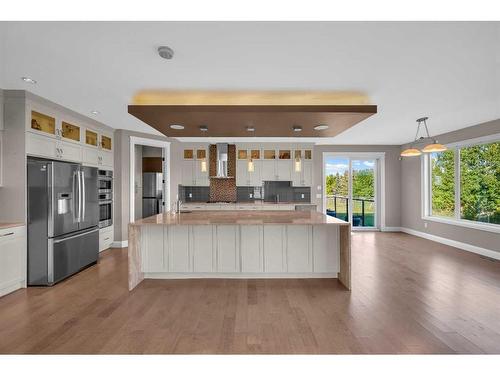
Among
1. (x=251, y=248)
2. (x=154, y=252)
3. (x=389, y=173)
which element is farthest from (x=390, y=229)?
(x=154, y=252)

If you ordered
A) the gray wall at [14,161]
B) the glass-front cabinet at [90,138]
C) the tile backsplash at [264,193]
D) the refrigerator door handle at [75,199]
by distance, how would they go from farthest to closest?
the tile backsplash at [264,193], the glass-front cabinet at [90,138], the refrigerator door handle at [75,199], the gray wall at [14,161]

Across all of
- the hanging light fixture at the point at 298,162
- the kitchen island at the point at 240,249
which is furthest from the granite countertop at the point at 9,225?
the hanging light fixture at the point at 298,162

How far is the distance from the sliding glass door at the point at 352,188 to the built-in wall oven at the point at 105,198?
5538 millimetres

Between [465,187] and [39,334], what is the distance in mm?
7291

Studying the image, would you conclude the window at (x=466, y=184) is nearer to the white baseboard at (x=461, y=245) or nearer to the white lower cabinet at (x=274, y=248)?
the white baseboard at (x=461, y=245)

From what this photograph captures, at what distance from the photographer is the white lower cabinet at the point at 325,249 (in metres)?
3.60

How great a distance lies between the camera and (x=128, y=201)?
17.9ft

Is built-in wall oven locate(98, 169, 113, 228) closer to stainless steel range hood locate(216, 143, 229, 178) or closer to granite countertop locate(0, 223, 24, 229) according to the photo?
granite countertop locate(0, 223, 24, 229)

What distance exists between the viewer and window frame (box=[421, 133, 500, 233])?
15.9ft

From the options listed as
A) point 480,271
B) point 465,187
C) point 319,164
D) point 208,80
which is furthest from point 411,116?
point 208,80

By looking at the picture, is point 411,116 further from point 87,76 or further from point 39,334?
point 39,334

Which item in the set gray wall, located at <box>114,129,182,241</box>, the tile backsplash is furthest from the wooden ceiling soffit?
the tile backsplash

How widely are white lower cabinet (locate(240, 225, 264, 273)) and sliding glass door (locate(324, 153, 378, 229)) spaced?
4.43 meters

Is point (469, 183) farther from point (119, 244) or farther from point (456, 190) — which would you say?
point (119, 244)
